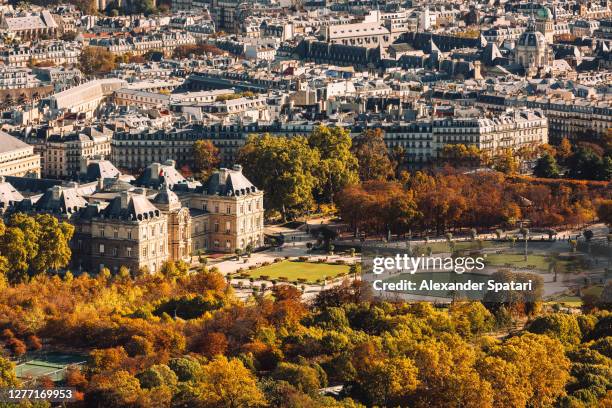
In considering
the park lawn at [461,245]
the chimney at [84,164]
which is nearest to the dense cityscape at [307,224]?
the park lawn at [461,245]

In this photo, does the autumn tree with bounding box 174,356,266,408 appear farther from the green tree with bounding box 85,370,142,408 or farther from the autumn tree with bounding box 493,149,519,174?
the autumn tree with bounding box 493,149,519,174

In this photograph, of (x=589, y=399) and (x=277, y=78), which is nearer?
(x=589, y=399)

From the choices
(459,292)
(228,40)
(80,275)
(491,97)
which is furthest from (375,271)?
(228,40)

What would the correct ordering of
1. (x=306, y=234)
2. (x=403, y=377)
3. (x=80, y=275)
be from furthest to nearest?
(x=306, y=234) → (x=80, y=275) → (x=403, y=377)

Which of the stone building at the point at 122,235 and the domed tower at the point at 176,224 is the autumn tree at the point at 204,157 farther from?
the stone building at the point at 122,235

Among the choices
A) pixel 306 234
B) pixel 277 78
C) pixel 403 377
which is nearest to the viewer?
pixel 403 377

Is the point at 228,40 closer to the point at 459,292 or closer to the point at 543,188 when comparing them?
the point at 543,188
